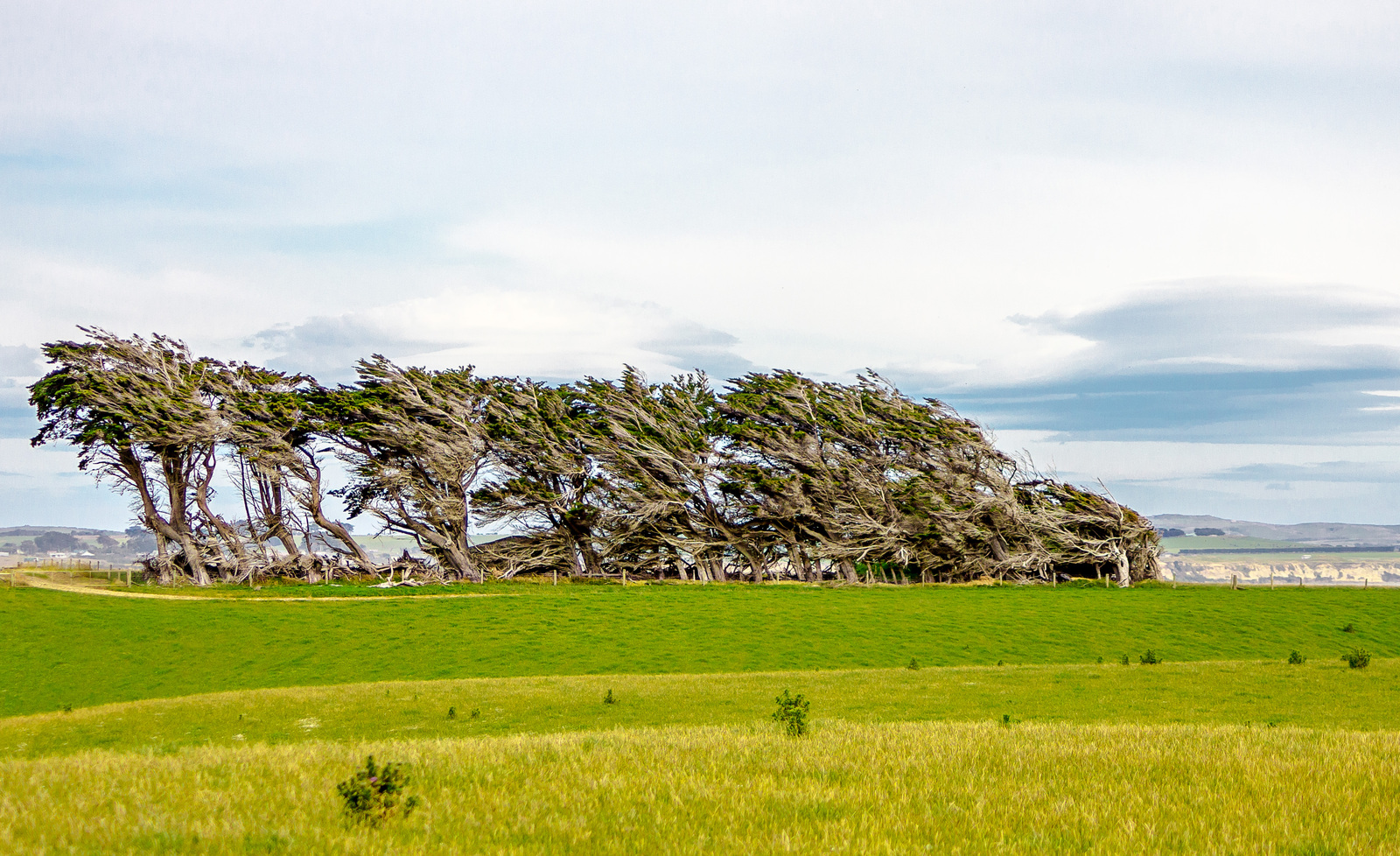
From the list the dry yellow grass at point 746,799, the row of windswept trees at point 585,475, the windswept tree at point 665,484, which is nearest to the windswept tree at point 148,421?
the row of windswept trees at point 585,475

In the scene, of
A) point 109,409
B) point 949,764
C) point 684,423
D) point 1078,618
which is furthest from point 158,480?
point 949,764

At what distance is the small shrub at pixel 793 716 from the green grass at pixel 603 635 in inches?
768

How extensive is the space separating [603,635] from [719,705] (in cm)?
1722

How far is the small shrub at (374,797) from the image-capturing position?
7.81 m

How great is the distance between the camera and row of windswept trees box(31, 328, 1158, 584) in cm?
6059

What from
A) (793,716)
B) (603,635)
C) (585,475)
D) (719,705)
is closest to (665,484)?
(585,475)

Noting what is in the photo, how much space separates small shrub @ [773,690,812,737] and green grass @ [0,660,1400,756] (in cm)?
435

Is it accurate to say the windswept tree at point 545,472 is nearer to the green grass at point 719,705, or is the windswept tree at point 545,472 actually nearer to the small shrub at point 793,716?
the green grass at point 719,705

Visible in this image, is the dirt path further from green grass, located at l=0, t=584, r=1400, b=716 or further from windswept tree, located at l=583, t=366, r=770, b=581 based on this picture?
windswept tree, located at l=583, t=366, r=770, b=581

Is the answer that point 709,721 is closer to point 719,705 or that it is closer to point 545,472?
point 719,705

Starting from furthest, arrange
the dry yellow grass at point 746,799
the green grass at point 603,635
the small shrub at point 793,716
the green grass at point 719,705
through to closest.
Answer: the green grass at point 603,635, the green grass at point 719,705, the small shrub at point 793,716, the dry yellow grass at point 746,799

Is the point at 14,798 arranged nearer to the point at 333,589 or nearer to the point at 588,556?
the point at 333,589

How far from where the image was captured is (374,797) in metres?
7.92

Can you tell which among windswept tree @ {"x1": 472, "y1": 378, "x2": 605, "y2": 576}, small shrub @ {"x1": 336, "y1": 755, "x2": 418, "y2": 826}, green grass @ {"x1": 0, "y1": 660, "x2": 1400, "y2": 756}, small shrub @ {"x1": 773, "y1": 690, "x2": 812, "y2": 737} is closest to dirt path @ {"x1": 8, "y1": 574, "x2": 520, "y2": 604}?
windswept tree @ {"x1": 472, "y1": 378, "x2": 605, "y2": 576}
